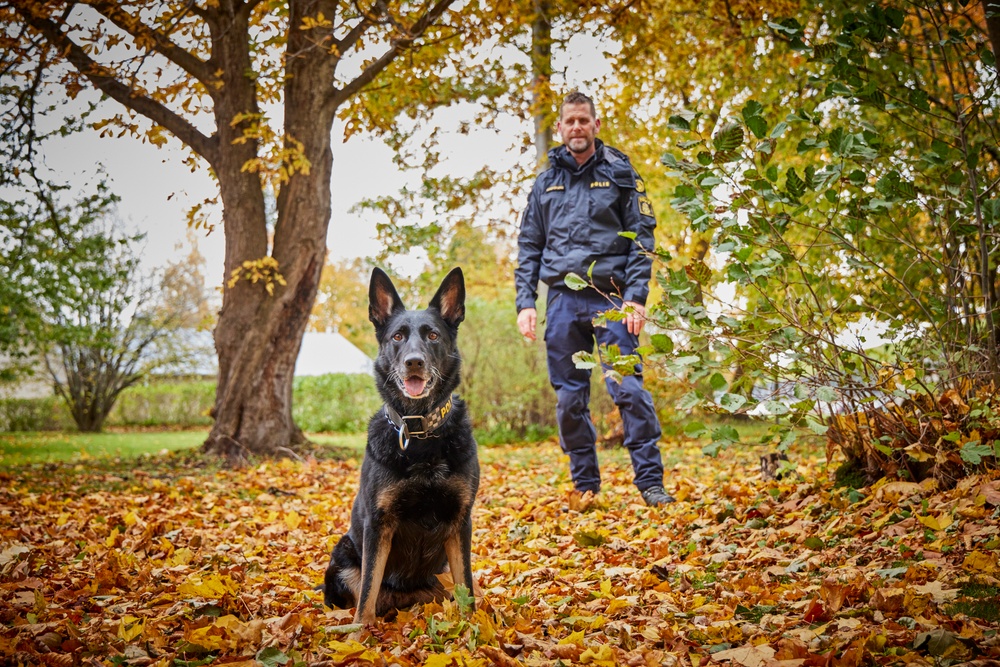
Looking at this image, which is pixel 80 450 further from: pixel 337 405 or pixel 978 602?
pixel 978 602

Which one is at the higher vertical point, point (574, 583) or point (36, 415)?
point (36, 415)

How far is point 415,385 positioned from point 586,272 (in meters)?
2.11

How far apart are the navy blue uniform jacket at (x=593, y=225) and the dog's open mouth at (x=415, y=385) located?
78.4 inches

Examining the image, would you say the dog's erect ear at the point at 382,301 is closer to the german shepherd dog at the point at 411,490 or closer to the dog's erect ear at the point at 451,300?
the german shepherd dog at the point at 411,490

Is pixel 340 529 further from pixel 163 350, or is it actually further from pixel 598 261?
pixel 163 350

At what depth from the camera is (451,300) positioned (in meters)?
3.39

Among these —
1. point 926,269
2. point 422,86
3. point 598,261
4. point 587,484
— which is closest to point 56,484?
point 587,484

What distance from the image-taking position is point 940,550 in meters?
2.78

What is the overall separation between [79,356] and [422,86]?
1241 cm

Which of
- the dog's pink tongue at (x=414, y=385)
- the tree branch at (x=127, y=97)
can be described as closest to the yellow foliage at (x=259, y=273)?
the tree branch at (x=127, y=97)

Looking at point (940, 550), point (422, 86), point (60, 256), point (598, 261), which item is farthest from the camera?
point (60, 256)

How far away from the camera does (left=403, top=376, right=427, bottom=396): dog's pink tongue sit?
303 centimetres

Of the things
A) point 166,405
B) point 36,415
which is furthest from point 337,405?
point 36,415

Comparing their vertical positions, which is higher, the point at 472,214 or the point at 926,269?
the point at 472,214
